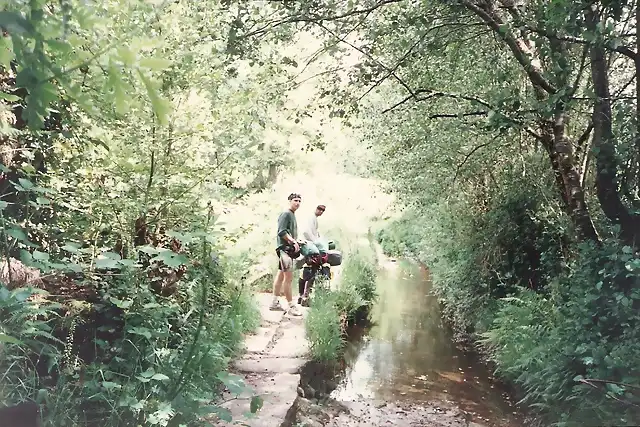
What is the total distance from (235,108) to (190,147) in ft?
2.05

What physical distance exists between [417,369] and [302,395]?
2427 mm

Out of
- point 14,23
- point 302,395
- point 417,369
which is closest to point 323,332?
point 302,395

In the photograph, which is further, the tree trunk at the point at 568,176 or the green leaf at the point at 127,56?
the tree trunk at the point at 568,176

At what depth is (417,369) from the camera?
7375mm

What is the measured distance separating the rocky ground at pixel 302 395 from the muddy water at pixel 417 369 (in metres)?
0.25

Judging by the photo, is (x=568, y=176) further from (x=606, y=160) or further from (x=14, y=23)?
(x=14, y=23)

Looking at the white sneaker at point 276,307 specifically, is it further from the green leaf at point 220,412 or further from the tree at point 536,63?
the green leaf at point 220,412

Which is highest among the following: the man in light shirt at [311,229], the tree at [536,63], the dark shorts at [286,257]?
the tree at [536,63]

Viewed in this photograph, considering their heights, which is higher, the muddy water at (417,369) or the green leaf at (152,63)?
the green leaf at (152,63)

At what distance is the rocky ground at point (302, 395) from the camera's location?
186 inches

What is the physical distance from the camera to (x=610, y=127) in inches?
175

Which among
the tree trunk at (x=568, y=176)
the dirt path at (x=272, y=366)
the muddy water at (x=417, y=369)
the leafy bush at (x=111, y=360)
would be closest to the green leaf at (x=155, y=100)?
Answer: the leafy bush at (x=111, y=360)

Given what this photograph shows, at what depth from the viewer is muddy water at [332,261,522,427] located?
20.3ft

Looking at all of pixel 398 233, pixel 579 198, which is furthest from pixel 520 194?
pixel 398 233
